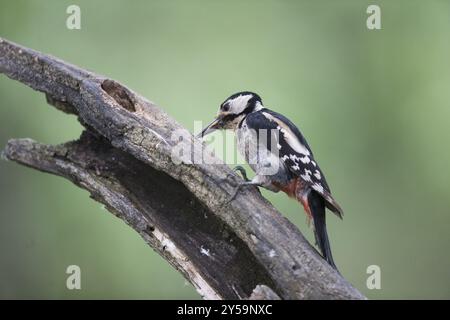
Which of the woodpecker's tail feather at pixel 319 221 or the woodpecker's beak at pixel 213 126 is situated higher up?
the woodpecker's beak at pixel 213 126

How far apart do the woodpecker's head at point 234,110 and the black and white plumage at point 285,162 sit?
66 millimetres

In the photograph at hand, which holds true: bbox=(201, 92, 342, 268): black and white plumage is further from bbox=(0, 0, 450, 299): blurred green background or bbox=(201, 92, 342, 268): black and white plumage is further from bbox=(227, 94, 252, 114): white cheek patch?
bbox=(0, 0, 450, 299): blurred green background

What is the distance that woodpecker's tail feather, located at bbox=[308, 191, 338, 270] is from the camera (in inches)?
121

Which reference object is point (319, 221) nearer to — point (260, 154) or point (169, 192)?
point (260, 154)

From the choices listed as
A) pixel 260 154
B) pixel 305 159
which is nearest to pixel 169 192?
pixel 260 154

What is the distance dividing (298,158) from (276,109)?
92.6 inches

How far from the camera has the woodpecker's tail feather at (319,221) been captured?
3.06 metres

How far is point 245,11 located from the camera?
6.60 meters

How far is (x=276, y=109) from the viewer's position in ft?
18.7

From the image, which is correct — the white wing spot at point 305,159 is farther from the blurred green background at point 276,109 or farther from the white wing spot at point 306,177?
the blurred green background at point 276,109

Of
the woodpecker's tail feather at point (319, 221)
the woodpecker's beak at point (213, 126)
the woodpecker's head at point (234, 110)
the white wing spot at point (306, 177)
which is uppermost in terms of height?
the woodpecker's head at point (234, 110)

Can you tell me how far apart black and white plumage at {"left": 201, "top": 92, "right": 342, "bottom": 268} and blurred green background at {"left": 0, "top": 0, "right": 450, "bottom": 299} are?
182cm

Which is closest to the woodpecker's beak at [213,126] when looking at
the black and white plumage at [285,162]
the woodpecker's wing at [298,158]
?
the black and white plumage at [285,162]
